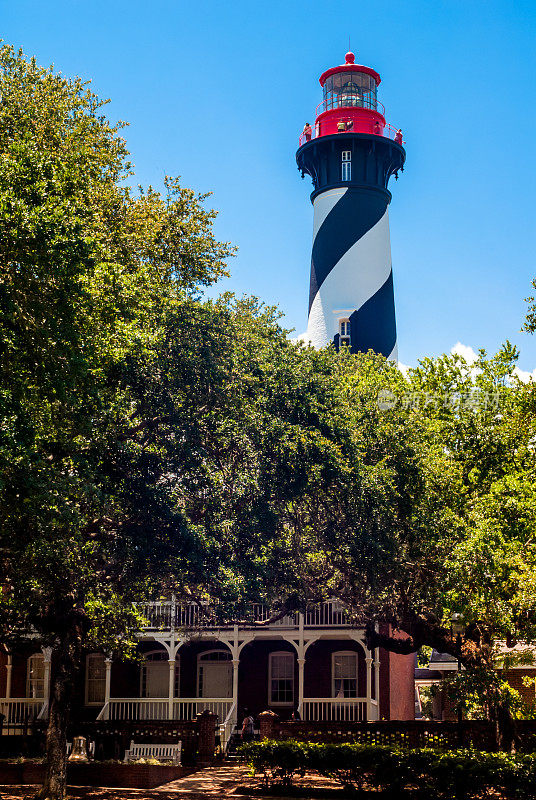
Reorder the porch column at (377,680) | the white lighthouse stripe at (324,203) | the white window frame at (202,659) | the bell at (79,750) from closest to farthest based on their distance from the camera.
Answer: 1. the bell at (79,750)
2. the porch column at (377,680)
3. the white window frame at (202,659)
4. the white lighthouse stripe at (324,203)

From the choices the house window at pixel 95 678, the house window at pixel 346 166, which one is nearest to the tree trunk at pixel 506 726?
the house window at pixel 95 678

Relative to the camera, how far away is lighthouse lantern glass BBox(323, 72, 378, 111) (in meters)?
47.9

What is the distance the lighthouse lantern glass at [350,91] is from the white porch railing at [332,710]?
29.8 meters

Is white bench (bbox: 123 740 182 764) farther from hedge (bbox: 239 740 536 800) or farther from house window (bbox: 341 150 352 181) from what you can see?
house window (bbox: 341 150 352 181)

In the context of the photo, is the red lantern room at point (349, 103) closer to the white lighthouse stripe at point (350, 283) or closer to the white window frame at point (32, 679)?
the white lighthouse stripe at point (350, 283)

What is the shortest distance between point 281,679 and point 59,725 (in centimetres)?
1395

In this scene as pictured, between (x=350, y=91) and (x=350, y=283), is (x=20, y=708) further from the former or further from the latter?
(x=350, y=91)

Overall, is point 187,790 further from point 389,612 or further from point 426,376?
point 426,376

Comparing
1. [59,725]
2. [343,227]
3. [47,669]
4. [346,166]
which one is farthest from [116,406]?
[346,166]

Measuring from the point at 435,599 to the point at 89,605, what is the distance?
854 centimetres

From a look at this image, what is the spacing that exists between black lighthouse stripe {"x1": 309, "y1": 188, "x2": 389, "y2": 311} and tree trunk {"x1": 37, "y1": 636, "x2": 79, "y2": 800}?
27.1 metres

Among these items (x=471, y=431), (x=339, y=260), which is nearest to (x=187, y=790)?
(x=471, y=431)

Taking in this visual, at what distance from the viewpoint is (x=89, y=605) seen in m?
20.1

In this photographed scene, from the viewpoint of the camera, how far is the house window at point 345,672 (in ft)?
110
